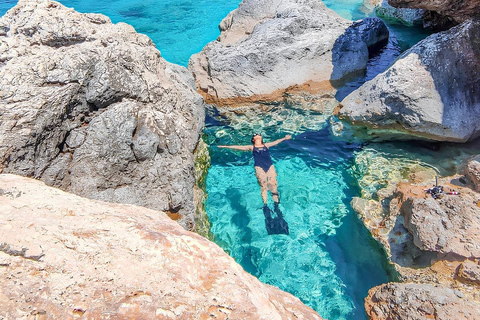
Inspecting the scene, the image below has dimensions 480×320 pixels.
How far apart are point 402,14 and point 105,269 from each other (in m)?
15.7

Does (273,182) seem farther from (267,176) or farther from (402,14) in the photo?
(402,14)

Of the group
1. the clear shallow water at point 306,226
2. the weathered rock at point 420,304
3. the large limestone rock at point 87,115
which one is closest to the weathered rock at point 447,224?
the weathered rock at point 420,304

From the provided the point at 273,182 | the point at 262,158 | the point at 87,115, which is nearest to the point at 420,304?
the point at 273,182

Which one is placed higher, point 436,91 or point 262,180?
point 436,91

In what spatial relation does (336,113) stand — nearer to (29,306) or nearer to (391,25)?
(29,306)

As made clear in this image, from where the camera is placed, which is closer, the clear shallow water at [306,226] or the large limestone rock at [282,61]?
the clear shallow water at [306,226]

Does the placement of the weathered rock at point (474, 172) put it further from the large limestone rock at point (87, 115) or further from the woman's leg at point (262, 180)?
the large limestone rock at point (87, 115)

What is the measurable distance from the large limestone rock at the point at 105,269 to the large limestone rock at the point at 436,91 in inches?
200

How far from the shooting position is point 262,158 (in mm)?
7062

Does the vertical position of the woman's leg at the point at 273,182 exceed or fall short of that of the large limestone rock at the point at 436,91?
it falls short

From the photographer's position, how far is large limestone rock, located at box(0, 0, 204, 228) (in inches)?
154

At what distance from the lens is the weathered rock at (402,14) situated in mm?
12809

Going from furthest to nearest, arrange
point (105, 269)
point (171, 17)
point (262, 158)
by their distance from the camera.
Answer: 1. point (171, 17)
2. point (262, 158)
3. point (105, 269)

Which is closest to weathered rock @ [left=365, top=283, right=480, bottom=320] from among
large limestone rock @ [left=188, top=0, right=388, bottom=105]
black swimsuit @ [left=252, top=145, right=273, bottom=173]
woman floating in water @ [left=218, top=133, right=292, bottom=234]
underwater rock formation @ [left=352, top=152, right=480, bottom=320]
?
underwater rock formation @ [left=352, top=152, right=480, bottom=320]
